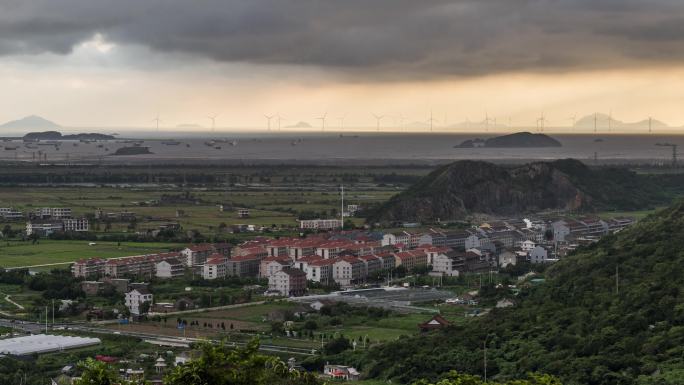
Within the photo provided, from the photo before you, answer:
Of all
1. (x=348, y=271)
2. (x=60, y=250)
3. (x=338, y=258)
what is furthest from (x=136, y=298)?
(x=60, y=250)

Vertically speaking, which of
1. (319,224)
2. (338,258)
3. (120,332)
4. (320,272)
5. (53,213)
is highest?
(53,213)

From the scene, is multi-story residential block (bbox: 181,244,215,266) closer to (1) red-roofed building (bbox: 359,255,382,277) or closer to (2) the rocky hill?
(1) red-roofed building (bbox: 359,255,382,277)

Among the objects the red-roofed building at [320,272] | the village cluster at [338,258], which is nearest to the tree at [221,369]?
the village cluster at [338,258]

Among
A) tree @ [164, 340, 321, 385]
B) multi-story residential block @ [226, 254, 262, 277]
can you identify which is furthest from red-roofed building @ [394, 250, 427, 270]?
tree @ [164, 340, 321, 385]

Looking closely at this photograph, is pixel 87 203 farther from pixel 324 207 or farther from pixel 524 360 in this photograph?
pixel 524 360

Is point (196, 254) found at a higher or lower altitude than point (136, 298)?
higher

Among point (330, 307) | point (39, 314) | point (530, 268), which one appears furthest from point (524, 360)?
point (530, 268)

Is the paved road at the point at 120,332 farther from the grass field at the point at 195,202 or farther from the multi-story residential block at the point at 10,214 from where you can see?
the multi-story residential block at the point at 10,214

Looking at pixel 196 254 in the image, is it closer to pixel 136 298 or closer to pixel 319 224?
pixel 136 298
